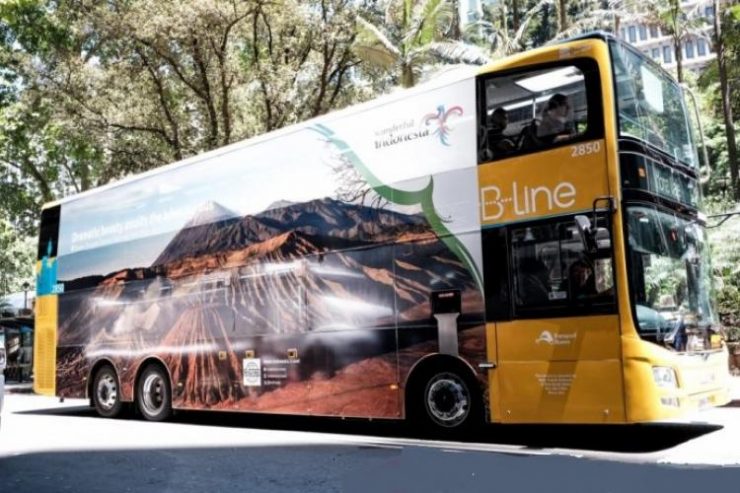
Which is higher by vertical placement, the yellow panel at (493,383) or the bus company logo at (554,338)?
the bus company logo at (554,338)

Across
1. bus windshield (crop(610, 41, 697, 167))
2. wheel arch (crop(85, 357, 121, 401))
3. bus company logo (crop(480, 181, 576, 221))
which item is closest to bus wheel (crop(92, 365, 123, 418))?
wheel arch (crop(85, 357, 121, 401))

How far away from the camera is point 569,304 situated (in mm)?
7914

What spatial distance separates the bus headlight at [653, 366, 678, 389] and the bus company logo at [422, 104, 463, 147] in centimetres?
357

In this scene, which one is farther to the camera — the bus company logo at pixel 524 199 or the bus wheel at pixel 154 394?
the bus wheel at pixel 154 394

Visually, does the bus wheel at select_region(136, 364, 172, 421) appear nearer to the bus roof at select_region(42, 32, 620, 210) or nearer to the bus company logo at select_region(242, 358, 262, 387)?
the bus company logo at select_region(242, 358, 262, 387)

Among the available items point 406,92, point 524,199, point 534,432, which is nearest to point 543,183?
point 524,199

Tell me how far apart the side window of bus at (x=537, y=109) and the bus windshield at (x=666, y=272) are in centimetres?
111

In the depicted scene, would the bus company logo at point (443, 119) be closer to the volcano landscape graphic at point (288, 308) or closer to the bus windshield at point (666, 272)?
the volcano landscape graphic at point (288, 308)

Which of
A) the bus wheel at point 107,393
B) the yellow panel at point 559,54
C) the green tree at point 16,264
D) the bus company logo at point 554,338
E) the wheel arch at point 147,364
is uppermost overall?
the green tree at point 16,264

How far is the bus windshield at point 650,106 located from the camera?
26.4 feet

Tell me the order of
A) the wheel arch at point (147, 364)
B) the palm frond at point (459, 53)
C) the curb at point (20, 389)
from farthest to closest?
the curb at point (20, 389), the palm frond at point (459, 53), the wheel arch at point (147, 364)

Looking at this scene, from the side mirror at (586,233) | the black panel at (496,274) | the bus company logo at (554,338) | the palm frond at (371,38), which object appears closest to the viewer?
the side mirror at (586,233)

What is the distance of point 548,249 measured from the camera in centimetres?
816

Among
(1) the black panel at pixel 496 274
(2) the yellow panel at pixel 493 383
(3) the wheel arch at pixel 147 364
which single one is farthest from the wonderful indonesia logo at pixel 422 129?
(3) the wheel arch at pixel 147 364
